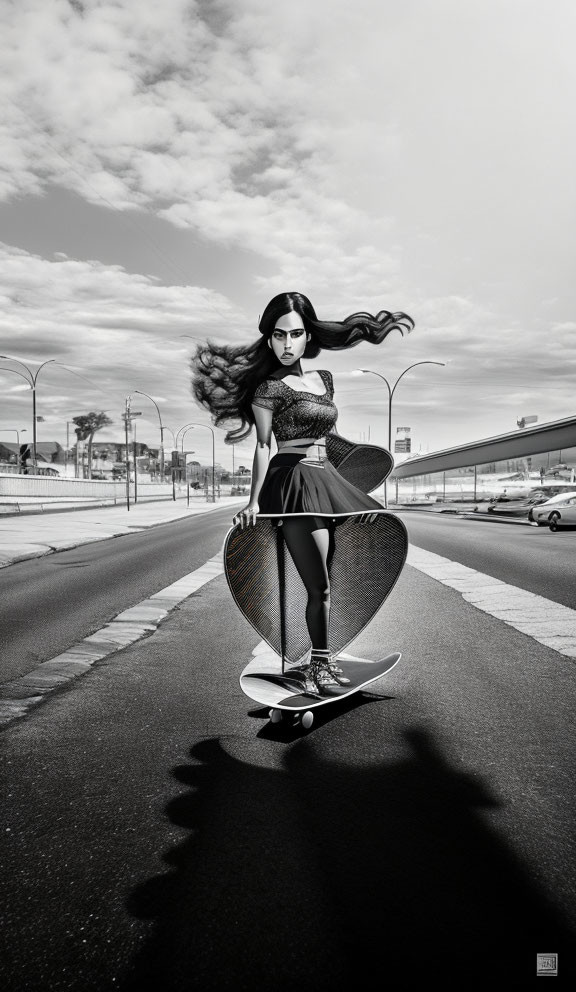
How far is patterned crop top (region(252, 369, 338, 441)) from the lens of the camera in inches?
144

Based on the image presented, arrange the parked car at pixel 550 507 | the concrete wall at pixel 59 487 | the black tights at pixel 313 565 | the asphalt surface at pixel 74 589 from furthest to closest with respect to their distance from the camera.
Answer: the concrete wall at pixel 59 487 < the parked car at pixel 550 507 < the asphalt surface at pixel 74 589 < the black tights at pixel 313 565

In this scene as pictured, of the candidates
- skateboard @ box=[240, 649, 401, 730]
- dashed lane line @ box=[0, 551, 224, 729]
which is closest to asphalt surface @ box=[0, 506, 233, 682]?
dashed lane line @ box=[0, 551, 224, 729]

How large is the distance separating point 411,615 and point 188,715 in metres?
3.69

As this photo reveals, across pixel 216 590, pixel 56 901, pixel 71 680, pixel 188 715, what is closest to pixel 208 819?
pixel 56 901

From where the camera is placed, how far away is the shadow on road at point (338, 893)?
5.53ft

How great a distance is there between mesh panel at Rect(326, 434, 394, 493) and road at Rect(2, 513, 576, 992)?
1.31m

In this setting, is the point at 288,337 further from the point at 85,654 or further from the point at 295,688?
the point at 85,654

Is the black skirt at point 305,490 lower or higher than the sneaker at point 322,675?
higher

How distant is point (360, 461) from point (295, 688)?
1.41 metres

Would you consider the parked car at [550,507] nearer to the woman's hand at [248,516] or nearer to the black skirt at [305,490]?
the black skirt at [305,490]

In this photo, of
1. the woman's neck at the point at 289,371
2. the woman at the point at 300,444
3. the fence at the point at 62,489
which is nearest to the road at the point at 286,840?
the woman at the point at 300,444

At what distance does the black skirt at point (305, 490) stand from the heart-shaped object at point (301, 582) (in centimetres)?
15

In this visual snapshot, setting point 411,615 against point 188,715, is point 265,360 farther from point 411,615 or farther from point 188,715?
point 411,615

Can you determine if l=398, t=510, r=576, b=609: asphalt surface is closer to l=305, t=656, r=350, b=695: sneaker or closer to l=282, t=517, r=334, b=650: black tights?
l=305, t=656, r=350, b=695: sneaker
